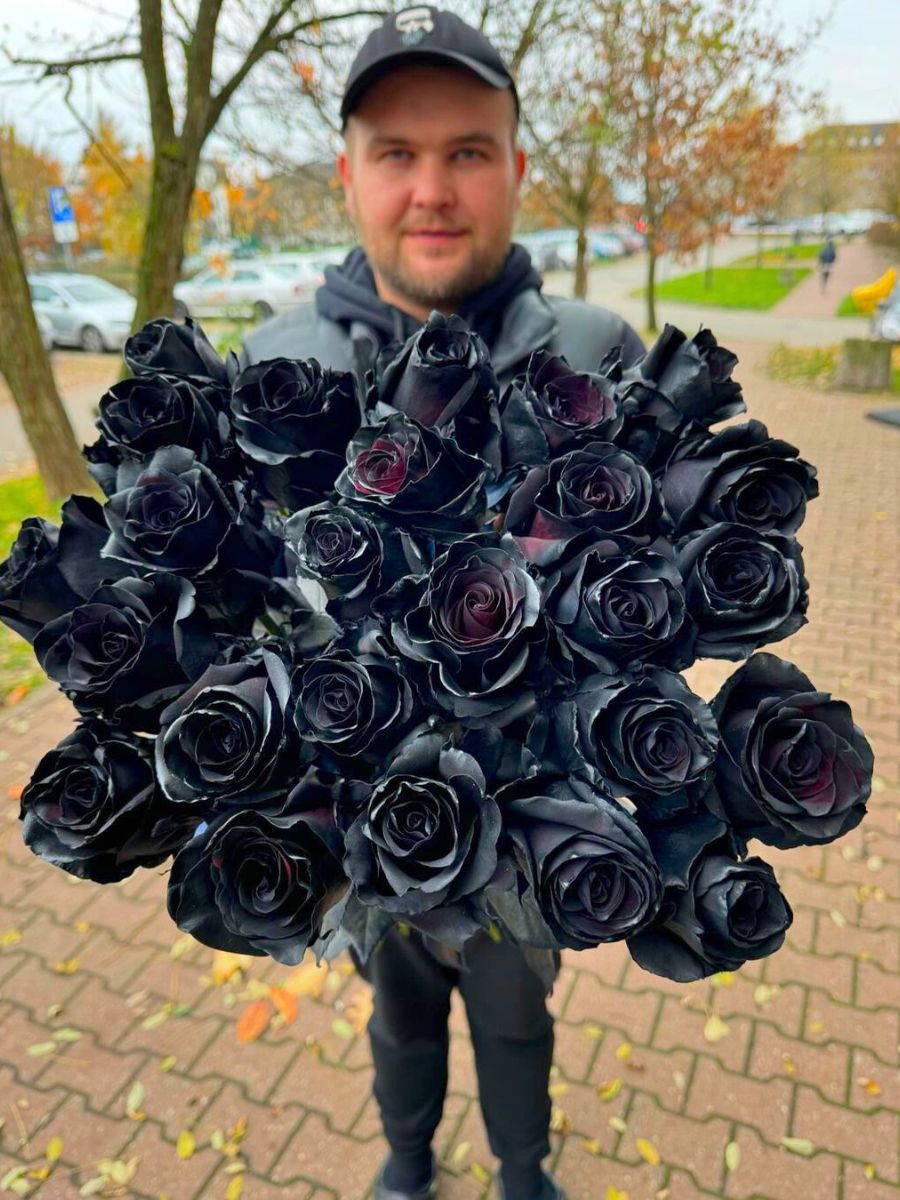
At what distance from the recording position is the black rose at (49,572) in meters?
1.20

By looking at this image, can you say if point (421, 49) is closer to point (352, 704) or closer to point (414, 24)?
point (414, 24)

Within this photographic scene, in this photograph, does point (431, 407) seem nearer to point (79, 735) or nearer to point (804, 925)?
point (79, 735)

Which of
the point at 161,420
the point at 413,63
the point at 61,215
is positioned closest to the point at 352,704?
the point at 161,420

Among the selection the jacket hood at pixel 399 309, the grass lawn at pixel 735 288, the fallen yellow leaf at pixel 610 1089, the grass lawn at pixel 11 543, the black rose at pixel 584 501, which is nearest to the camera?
the black rose at pixel 584 501

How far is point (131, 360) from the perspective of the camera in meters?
1.42

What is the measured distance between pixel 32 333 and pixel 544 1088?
735cm

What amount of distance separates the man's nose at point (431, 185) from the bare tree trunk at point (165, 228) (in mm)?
5694

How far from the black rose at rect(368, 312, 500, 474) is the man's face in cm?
99

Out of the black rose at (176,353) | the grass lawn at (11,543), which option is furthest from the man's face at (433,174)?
the grass lawn at (11,543)

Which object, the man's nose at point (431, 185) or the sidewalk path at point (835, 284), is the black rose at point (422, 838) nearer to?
the man's nose at point (431, 185)

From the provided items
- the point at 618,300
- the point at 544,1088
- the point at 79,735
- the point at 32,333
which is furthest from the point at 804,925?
the point at 618,300

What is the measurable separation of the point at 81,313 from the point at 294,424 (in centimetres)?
1915

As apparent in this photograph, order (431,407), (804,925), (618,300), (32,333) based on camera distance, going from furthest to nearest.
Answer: (618,300) → (32,333) → (804,925) → (431,407)

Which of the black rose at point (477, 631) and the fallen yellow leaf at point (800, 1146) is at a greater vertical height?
→ the black rose at point (477, 631)
